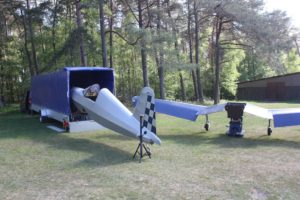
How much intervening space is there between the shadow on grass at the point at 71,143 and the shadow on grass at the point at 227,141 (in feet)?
6.09

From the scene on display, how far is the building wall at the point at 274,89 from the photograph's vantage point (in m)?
31.1

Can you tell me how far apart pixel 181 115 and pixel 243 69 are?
4233cm

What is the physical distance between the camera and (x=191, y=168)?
658cm

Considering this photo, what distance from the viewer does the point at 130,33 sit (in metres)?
17.7

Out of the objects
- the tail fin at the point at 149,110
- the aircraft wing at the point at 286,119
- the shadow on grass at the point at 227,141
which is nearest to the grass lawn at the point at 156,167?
the shadow on grass at the point at 227,141

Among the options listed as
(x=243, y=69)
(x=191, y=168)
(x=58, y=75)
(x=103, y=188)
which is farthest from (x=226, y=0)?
(x=243, y=69)

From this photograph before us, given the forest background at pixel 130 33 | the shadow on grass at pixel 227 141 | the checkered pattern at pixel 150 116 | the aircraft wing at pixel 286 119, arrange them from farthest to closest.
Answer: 1. the forest background at pixel 130 33
2. the aircraft wing at pixel 286 119
3. the shadow on grass at pixel 227 141
4. the checkered pattern at pixel 150 116

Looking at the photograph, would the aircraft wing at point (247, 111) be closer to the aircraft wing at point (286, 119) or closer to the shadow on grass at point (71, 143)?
the aircraft wing at point (286, 119)

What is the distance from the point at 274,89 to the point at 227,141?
25.4 m

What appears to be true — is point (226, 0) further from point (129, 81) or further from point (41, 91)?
point (129, 81)

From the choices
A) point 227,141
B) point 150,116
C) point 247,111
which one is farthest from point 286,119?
point 150,116

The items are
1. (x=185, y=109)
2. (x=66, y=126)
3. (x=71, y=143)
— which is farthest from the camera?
(x=66, y=126)

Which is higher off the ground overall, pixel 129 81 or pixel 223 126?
pixel 129 81

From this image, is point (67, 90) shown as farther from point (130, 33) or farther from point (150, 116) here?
point (130, 33)
